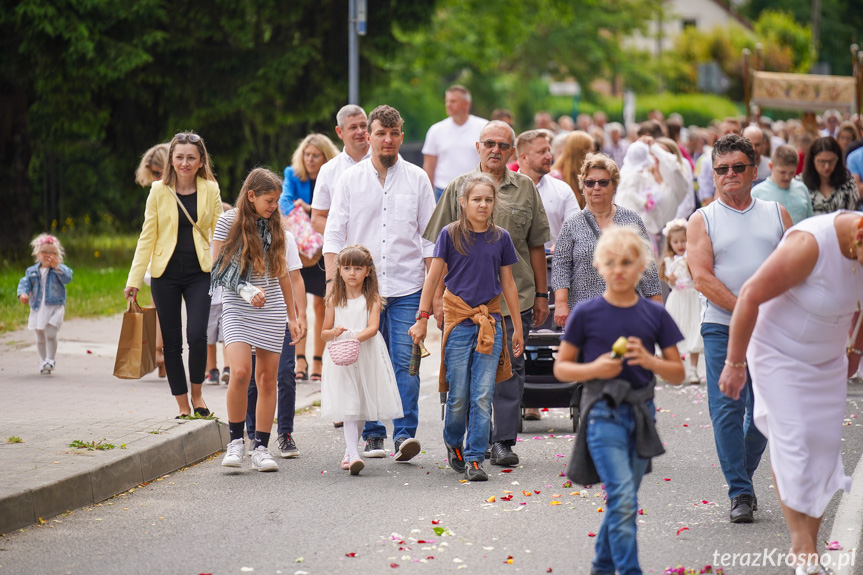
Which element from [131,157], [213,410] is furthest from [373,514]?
[131,157]

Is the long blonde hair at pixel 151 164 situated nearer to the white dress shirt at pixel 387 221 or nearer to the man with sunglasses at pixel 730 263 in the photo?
the white dress shirt at pixel 387 221

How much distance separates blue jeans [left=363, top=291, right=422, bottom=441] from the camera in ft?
25.7

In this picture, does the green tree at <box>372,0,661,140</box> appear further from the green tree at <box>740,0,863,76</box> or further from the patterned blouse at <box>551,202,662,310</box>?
the patterned blouse at <box>551,202,662,310</box>

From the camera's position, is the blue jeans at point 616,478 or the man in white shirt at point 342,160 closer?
the blue jeans at point 616,478

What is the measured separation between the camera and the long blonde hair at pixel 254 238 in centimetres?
740

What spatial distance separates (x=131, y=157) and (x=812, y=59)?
172ft

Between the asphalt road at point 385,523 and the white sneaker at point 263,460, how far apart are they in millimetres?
71

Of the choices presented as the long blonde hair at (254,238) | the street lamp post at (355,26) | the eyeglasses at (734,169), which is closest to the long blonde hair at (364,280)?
the long blonde hair at (254,238)

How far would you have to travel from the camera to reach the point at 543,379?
8555 mm

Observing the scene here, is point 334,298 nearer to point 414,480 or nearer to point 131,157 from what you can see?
point 414,480

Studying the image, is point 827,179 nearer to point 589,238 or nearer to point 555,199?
point 555,199

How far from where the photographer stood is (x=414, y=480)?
23.7 ft

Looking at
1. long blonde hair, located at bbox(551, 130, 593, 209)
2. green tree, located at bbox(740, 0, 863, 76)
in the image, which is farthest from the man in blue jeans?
green tree, located at bbox(740, 0, 863, 76)

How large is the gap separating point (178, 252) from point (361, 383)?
192 centimetres
